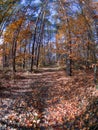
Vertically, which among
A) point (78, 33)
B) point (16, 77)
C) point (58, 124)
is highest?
point (78, 33)

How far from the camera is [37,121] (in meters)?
7.48

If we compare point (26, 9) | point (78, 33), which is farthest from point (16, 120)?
point (26, 9)

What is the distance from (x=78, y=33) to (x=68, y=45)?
85.0 inches

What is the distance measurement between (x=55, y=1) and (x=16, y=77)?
8.79 m

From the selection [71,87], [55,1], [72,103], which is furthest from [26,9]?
[72,103]

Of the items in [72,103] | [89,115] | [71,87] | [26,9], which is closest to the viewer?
[89,115]

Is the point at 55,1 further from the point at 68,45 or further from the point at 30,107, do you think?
the point at 30,107

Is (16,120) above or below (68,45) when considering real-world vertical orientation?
below

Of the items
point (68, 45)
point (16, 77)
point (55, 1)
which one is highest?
point (55, 1)

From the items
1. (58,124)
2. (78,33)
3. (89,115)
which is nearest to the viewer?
(58,124)

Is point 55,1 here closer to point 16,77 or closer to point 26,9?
point 26,9

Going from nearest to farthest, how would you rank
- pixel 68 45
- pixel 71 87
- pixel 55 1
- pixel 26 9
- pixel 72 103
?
1. pixel 72 103
2. pixel 71 87
3. pixel 68 45
4. pixel 55 1
5. pixel 26 9

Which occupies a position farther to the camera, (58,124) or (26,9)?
(26,9)

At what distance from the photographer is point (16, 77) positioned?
1739cm
